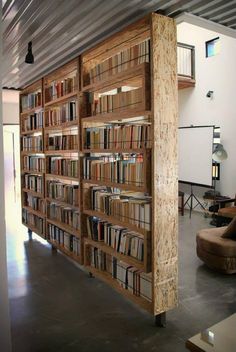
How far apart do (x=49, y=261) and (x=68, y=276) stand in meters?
0.67

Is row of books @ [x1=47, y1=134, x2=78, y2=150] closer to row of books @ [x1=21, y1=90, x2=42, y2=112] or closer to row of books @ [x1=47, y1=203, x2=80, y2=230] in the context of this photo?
row of books @ [x1=21, y1=90, x2=42, y2=112]

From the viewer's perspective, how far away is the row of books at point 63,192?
4184mm

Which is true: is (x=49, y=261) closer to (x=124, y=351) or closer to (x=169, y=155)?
(x=124, y=351)

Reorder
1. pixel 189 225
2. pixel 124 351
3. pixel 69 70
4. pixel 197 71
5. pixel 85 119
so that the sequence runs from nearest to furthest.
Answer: pixel 124 351, pixel 85 119, pixel 69 70, pixel 189 225, pixel 197 71

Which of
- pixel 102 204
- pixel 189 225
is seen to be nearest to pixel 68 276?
pixel 102 204

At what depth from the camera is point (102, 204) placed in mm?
3613

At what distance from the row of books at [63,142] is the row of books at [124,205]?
0.74 metres

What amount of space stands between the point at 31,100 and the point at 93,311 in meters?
3.95

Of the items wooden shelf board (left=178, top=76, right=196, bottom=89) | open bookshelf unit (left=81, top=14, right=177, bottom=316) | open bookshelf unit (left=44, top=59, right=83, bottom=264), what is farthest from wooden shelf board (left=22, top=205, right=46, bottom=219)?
wooden shelf board (left=178, top=76, right=196, bottom=89)

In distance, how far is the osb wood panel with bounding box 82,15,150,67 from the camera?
2.82 m

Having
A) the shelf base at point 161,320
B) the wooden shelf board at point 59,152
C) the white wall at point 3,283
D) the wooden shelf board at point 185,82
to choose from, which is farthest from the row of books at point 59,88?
the wooden shelf board at point 185,82

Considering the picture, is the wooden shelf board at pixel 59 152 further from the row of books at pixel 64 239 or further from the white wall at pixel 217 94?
the white wall at pixel 217 94

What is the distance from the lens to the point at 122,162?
10.6 ft

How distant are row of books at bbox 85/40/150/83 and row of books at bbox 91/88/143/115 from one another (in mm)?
241
